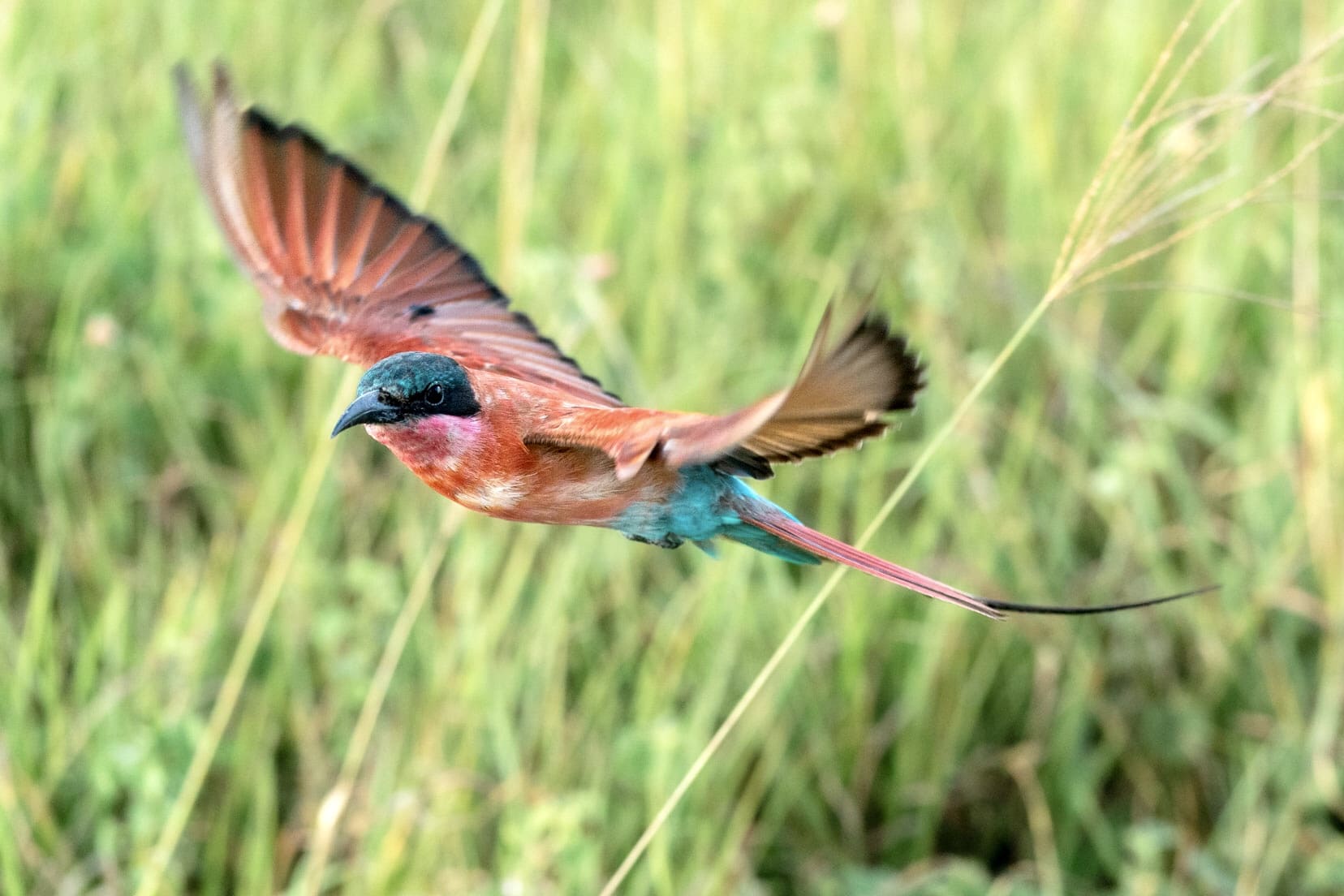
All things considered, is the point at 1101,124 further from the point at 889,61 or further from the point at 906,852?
the point at 906,852

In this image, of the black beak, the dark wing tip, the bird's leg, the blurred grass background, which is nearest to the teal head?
the black beak

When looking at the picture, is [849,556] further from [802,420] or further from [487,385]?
[487,385]

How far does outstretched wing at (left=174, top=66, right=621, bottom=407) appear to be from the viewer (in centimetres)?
159

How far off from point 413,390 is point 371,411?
4 cm

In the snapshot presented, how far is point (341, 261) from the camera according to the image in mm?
1726

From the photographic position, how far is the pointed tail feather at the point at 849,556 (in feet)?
3.54

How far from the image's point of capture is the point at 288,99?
3.55 m

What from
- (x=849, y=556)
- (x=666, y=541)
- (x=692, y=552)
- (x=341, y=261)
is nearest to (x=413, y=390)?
(x=666, y=541)

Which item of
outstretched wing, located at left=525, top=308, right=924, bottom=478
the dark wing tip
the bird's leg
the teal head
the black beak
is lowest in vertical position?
the bird's leg

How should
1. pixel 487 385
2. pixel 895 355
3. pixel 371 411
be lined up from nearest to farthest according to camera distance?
pixel 895 355, pixel 371 411, pixel 487 385

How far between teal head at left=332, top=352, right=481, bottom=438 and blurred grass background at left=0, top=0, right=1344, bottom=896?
0.58m

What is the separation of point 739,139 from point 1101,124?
876 mm

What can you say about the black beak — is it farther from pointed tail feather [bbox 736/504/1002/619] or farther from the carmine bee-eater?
pointed tail feather [bbox 736/504/1002/619]

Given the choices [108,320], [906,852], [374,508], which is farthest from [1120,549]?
[108,320]
